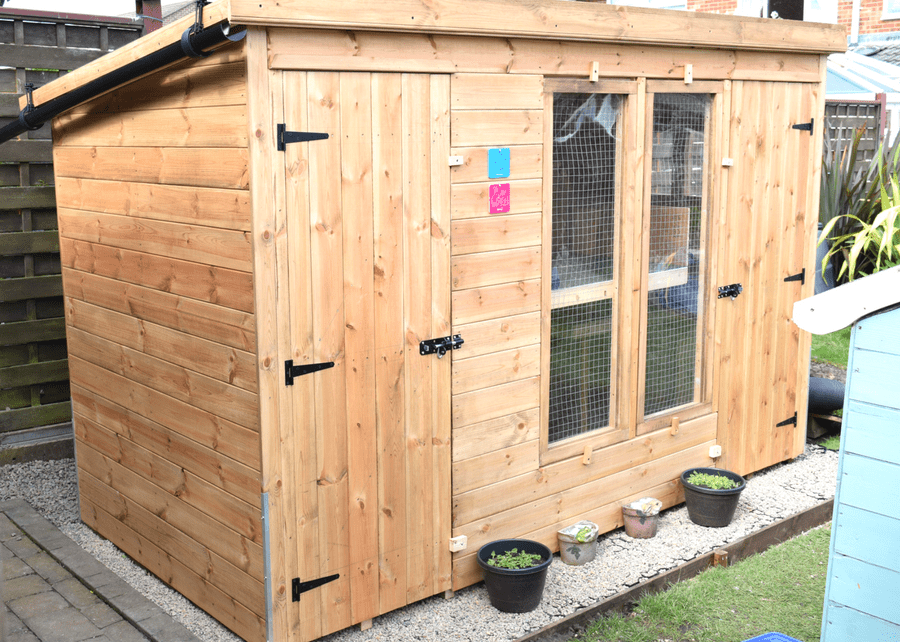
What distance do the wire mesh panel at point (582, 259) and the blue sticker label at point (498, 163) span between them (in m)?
0.29

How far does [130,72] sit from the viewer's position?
3082mm

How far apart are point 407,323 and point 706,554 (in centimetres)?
175

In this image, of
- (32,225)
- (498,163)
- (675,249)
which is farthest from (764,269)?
(32,225)

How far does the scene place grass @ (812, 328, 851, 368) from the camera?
666cm

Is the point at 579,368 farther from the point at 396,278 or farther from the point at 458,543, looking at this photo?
the point at 396,278

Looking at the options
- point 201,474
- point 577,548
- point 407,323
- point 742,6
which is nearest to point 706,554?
point 577,548

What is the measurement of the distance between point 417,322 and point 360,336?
0.25m

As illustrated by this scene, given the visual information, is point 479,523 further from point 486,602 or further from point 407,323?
point 407,323

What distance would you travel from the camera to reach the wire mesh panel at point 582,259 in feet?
12.1

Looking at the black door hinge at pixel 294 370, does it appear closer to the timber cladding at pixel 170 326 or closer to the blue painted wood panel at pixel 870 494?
the timber cladding at pixel 170 326

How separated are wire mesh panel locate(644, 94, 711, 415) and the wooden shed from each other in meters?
0.01

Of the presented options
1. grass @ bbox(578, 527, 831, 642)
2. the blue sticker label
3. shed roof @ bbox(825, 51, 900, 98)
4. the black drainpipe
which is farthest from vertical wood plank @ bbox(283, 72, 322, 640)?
shed roof @ bbox(825, 51, 900, 98)

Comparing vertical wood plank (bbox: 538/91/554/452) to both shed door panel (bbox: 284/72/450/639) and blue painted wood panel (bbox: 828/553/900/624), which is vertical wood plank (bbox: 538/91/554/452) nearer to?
shed door panel (bbox: 284/72/450/639)

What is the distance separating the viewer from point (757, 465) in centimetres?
482
